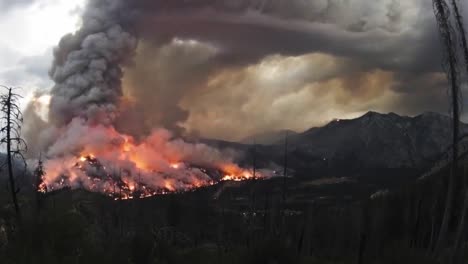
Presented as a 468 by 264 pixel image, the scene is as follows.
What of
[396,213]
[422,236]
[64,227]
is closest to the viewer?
[64,227]

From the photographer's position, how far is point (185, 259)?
33.8 meters

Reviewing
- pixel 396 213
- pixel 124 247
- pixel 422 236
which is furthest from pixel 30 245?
pixel 396 213

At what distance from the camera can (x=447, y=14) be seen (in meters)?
26.6

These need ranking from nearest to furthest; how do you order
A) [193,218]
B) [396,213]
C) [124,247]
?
[124,247]
[396,213]
[193,218]

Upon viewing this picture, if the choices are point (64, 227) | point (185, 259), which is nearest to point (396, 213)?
point (185, 259)

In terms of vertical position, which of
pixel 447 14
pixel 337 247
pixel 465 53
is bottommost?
pixel 337 247

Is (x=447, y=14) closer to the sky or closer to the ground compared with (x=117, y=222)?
closer to the sky

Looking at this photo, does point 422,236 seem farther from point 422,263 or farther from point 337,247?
point 422,263

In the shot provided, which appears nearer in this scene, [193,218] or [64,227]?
[64,227]

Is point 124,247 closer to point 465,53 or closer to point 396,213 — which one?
point 465,53

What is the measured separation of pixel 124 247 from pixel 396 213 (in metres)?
69.3

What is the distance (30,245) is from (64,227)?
2.34m

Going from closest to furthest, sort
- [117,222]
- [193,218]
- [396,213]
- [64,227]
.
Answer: [64,227]
[396,213]
[117,222]
[193,218]

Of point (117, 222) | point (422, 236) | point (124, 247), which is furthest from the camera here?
point (117, 222)
